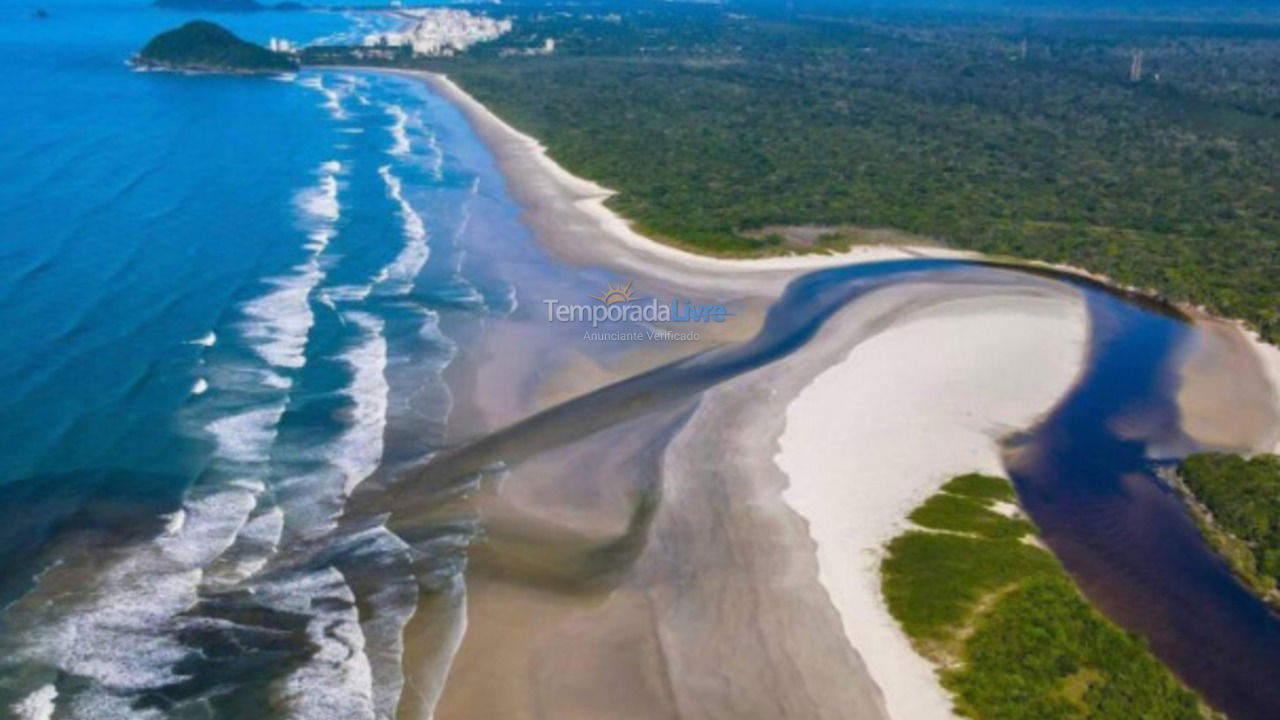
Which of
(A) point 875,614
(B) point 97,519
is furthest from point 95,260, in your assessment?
(A) point 875,614

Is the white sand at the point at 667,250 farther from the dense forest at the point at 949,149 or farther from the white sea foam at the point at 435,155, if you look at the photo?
the white sea foam at the point at 435,155

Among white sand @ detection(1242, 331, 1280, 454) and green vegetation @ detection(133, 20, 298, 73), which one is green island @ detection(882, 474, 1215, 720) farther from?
green vegetation @ detection(133, 20, 298, 73)

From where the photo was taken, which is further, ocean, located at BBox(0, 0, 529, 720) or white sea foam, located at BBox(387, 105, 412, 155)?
white sea foam, located at BBox(387, 105, 412, 155)

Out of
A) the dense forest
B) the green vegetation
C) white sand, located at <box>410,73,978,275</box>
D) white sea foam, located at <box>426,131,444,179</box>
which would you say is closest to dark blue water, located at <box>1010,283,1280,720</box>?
the dense forest

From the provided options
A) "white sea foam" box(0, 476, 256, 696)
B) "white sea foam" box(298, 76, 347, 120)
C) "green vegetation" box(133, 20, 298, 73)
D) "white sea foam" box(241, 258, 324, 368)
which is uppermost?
"green vegetation" box(133, 20, 298, 73)

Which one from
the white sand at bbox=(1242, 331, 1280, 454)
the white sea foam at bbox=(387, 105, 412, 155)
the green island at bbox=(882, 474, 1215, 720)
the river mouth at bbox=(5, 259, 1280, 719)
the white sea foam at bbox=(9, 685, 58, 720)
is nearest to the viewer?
the white sea foam at bbox=(9, 685, 58, 720)

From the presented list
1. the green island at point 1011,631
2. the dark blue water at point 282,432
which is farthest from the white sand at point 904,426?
the dark blue water at point 282,432

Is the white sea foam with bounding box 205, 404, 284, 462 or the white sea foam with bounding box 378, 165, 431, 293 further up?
the white sea foam with bounding box 378, 165, 431, 293
